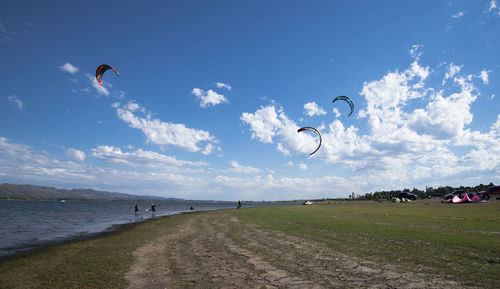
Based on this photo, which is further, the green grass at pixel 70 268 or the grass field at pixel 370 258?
the green grass at pixel 70 268

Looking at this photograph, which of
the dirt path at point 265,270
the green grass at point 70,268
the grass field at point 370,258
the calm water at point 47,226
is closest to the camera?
the dirt path at point 265,270

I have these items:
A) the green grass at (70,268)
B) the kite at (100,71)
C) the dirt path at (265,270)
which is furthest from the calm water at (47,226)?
the kite at (100,71)

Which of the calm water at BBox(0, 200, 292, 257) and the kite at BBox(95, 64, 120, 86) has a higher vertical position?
the kite at BBox(95, 64, 120, 86)

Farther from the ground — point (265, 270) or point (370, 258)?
point (370, 258)

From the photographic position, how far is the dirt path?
7.64 m

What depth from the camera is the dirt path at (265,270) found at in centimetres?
764

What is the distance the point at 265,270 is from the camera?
30.1 ft

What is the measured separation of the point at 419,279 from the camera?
7.72 m

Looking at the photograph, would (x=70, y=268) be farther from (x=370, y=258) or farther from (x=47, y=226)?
(x=47, y=226)

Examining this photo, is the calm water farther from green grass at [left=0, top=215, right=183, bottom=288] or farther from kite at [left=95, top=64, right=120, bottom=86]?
kite at [left=95, top=64, right=120, bottom=86]

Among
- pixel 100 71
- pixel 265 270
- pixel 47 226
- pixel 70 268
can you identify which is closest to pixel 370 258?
pixel 265 270

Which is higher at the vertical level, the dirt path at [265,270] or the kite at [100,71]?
the kite at [100,71]

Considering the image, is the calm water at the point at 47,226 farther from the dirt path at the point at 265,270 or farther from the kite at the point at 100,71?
the kite at the point at 100,71

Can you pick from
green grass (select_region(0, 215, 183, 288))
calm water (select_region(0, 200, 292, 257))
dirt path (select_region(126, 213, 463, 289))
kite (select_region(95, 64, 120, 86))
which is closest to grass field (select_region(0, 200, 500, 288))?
green grass (select_region(0, 215, 183, 288))
